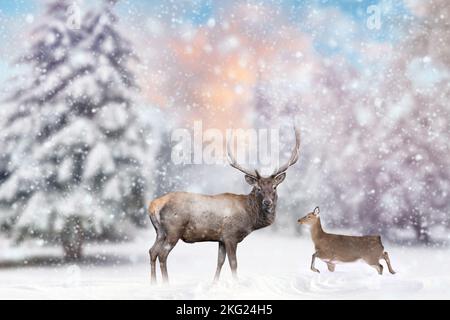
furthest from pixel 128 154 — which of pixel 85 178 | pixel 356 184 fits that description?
pixel 356 184

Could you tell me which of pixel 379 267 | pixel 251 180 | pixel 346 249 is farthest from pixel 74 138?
pixel 379 267

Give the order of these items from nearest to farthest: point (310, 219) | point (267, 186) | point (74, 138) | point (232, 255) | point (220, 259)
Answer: point (267, 186) → point (232, 255) → point (220, 259) → point (310, 219) → point (74, 138)

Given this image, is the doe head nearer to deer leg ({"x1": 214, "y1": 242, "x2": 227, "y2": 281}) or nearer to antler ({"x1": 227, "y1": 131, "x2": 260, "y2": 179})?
antler ({"x1": 227, "y1": 131, "x2": 260, "y2": 179})

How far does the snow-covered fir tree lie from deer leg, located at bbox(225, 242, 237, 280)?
1.82m

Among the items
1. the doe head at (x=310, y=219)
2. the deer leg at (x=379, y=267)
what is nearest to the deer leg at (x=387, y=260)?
the deer leg at (x=379, y=267)

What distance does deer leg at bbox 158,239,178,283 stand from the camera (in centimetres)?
798

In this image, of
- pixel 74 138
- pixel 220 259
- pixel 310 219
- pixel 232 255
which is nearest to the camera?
pixel 232 255

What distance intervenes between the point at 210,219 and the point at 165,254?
677 mm

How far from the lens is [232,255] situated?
26.3ft

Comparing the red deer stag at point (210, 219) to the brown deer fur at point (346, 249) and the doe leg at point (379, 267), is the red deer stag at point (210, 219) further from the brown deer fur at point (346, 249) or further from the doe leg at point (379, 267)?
the doe leg at point (379, 267)

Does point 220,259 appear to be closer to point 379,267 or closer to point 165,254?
point 165,254

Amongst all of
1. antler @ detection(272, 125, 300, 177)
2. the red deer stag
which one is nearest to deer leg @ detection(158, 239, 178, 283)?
the red deer stag

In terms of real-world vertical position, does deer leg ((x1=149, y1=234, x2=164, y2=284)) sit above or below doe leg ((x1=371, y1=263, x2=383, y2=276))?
above

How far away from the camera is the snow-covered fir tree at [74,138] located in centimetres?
937
